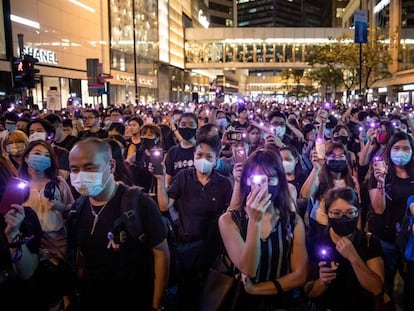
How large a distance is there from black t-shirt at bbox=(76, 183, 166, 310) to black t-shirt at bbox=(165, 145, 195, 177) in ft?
9.84

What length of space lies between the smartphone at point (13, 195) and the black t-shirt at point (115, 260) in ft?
1.43

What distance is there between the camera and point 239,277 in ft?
10.4

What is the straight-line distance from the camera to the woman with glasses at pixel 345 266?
10.6ft

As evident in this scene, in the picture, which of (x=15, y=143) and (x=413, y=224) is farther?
(x=15, y=143)

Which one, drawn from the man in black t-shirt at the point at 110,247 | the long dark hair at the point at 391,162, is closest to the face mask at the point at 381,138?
the long dark hair at the point at 391,162

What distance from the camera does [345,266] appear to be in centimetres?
327

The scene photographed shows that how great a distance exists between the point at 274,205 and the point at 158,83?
211ft

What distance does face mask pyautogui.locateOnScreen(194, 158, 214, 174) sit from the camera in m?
4.93

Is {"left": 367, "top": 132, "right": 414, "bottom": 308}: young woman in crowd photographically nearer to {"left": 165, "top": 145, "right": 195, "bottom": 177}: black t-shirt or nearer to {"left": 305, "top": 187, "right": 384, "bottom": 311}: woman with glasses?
{"left": 305, "top": 187, "right": 384, "bottom": 311}: woman with glasses

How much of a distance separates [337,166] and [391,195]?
605 mm

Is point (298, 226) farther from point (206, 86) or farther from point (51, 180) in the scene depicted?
point (206, 86)

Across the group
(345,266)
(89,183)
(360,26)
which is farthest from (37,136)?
(360,26)

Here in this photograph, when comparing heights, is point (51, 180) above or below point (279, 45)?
below

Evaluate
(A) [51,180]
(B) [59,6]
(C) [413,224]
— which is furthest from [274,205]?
(B) [59,6]
